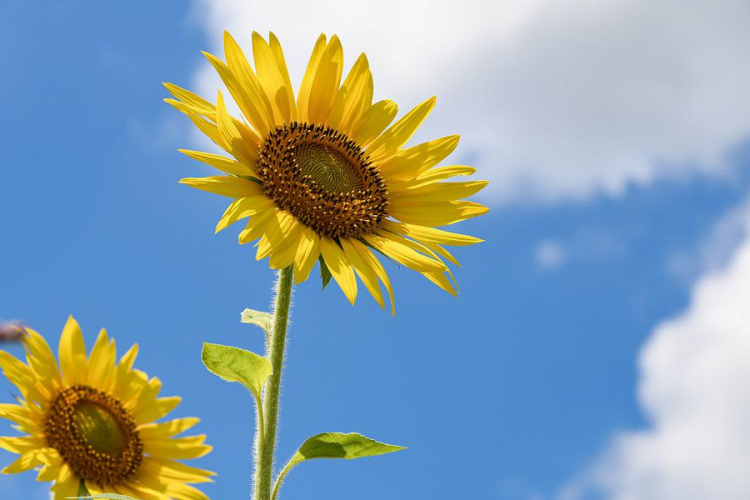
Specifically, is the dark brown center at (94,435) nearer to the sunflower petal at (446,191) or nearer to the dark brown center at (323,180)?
the dark brown center at (323,180)

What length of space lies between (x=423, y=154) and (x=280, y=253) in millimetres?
1502

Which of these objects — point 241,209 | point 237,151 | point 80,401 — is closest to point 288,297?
point 241,209

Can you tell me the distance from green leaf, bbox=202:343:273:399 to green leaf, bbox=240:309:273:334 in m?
0.48

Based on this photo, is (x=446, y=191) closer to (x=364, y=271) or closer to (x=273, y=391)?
(x=364, y=271)

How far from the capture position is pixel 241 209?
4223 millimetres

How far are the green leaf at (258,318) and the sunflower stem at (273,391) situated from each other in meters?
0.31

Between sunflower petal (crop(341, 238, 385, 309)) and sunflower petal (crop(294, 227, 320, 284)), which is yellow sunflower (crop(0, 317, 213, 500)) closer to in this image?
sunflower petal (crop(294, 227, 320, 284))

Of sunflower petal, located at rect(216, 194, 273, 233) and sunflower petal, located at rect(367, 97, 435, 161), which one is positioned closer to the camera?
sunflower petal, located at rect(216, 194, 273, 233)

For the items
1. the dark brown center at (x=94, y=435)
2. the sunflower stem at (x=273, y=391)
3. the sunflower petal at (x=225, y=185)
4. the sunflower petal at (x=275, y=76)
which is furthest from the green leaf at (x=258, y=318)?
the sunflower petal at (x=275, y=76)

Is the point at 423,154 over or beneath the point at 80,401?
over

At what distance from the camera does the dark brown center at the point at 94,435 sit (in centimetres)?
431

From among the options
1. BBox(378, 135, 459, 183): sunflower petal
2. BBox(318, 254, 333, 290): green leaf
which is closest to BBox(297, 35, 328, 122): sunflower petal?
BBox(378, 135, 459, 183): sunflower petal

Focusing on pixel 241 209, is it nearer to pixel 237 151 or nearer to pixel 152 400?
pixel 237 151

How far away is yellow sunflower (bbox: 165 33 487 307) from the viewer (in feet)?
14.3
